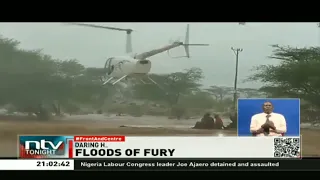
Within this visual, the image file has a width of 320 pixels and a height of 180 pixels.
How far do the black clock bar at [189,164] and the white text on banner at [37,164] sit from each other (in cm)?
8

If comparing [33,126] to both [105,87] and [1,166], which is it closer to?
[1,166]

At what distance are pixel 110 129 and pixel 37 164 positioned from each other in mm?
639

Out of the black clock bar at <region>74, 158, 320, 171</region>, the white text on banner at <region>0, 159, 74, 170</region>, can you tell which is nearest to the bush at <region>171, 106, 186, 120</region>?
the black clock bar at <region>74, 158, 320, 171</region>

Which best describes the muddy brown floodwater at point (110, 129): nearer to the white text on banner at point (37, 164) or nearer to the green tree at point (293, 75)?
the white text on banner at point (37, 164)

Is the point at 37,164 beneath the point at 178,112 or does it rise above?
beneath

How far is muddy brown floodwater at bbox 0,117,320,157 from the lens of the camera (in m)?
3.73

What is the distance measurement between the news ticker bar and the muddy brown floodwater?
14 cm

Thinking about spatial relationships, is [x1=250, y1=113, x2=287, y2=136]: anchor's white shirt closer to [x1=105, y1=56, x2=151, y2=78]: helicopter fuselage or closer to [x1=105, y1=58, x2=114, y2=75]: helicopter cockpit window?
[x1=105, y1=56, x2=151, y2=78]: helicopter fuselage

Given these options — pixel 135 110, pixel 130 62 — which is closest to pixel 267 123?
pixel 135 110

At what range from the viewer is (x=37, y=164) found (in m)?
3.73

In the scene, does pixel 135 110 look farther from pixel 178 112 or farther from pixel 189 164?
pixel 189 164

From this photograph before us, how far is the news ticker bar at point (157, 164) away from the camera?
12.2ft

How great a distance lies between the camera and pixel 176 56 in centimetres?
376
